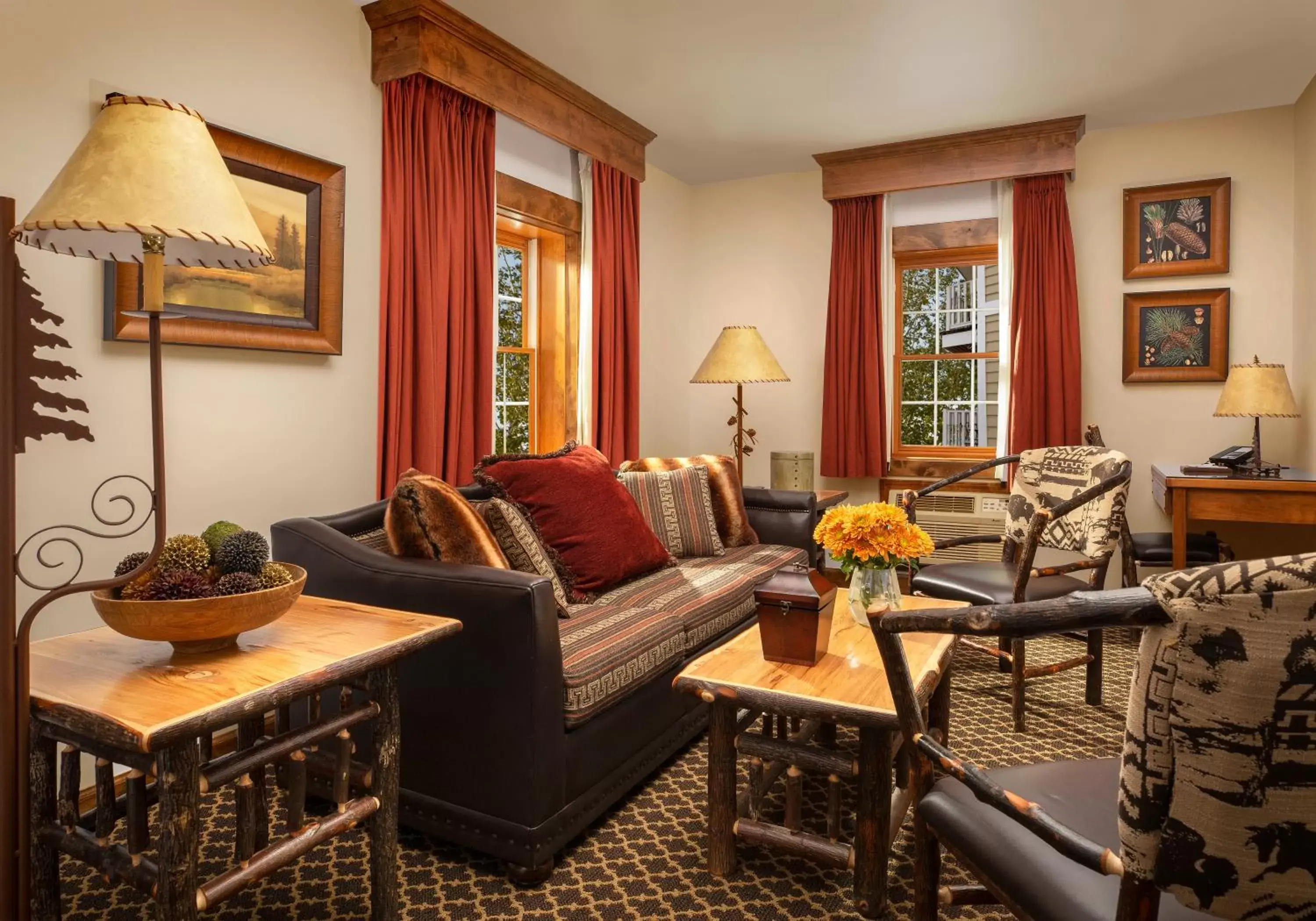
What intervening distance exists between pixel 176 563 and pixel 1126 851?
62.0 inches

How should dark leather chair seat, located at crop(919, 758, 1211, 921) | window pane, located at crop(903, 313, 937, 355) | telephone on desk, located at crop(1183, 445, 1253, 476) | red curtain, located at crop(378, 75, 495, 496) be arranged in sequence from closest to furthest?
dark leather chair seat, located at crop(919, 758, 1211, 921) → red curtain, located at crop(378, 75, 495, 496) → telephone on desk, located at crop(1183, 445, 1253, 476) → window pane, located at crop(903, 313, 937, 355)

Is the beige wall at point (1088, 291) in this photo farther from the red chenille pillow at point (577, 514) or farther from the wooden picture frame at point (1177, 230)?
the red chenille pillow at point (577, 514)

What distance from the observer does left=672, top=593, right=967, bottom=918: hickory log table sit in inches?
70.5

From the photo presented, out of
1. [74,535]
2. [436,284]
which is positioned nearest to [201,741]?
[74,535]

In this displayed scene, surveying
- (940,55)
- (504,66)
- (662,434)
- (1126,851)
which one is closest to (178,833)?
(1126,851)

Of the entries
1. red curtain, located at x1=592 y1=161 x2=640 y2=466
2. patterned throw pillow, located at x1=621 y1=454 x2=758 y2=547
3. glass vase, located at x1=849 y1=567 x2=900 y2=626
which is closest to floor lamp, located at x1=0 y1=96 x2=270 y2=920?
glass vase, located at x1=849 y1=567 x2=900 y2=626

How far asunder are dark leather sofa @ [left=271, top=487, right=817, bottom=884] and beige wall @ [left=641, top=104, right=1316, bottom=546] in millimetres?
3203

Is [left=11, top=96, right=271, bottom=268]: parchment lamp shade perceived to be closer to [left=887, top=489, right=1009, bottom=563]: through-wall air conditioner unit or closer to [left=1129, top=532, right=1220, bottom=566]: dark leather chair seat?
[left=1129, top=532, right=1220, bottom=566]: dark leather chair seat

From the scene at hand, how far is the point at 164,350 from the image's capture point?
246 cm

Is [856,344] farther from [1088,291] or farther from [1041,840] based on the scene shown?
[1041,840]

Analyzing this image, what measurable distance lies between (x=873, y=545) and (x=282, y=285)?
214 centimetres

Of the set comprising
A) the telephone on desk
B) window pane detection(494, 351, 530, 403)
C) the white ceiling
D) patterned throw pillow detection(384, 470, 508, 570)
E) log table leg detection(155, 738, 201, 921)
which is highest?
the white ceiling

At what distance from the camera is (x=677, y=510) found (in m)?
3.60

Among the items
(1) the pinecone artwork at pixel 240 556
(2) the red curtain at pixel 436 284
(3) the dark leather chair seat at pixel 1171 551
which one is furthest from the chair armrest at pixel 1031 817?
(3) the dark leather chair seat at pixel 1171 551
